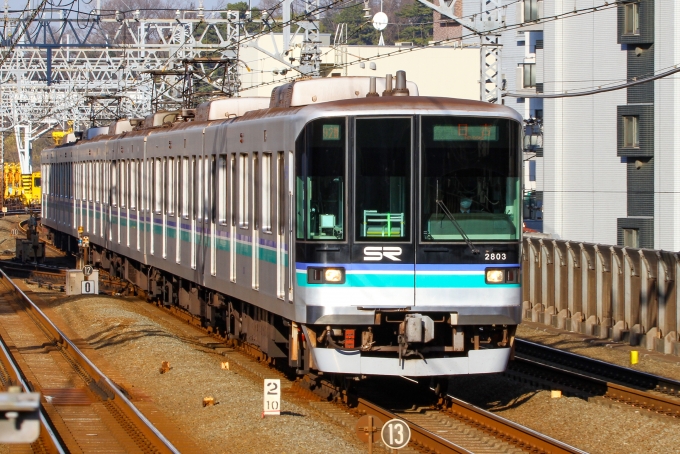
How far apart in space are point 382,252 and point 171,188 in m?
7.73

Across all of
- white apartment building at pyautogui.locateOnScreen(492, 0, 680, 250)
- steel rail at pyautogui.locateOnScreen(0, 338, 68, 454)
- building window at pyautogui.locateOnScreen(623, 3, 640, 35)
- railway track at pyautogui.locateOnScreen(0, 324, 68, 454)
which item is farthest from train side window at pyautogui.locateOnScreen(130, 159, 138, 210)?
building window at pyautogui.locateOnScreen(623, 3, 640, 35)

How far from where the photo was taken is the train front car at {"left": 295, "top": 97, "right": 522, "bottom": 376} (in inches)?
373

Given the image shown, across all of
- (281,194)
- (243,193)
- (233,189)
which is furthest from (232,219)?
(281,194)

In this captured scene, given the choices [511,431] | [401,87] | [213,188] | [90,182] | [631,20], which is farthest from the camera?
[631,20]

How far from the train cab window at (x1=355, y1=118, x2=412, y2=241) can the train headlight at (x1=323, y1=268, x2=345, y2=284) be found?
1.07 ft

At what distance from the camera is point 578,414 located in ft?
33.5

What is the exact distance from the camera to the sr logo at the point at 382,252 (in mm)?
9469

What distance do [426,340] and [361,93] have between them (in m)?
3.44

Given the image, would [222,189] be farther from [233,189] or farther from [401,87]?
[401,87]

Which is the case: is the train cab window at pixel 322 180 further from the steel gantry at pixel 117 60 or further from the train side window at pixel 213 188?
the steel gantry at pixel 117 60

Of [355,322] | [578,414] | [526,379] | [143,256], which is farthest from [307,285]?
[143,256]

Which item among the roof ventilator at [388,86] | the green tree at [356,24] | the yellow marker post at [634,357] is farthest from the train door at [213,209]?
the green tree at [356,24]

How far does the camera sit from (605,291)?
16.8 m

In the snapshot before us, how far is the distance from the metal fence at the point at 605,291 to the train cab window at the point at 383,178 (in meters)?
6.48
